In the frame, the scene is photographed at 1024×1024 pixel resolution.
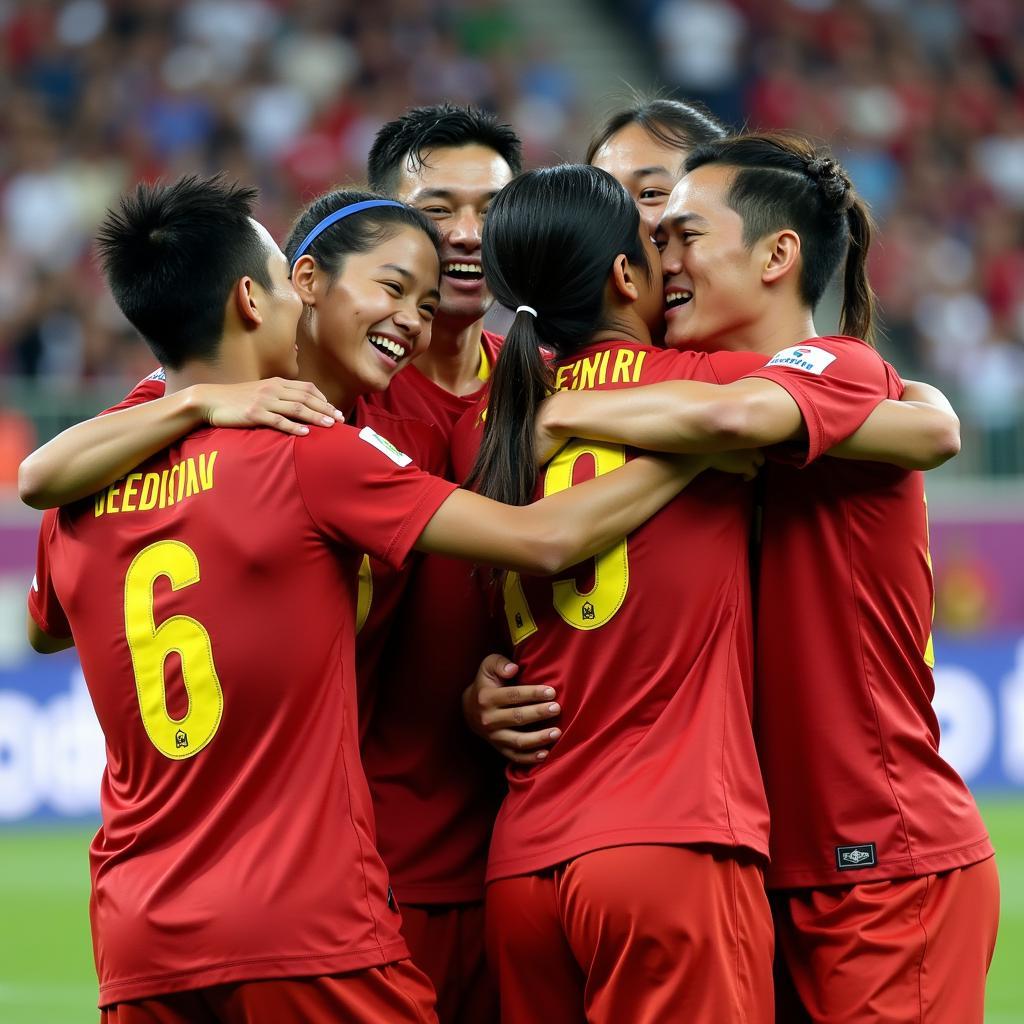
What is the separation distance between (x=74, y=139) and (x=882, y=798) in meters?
11.6

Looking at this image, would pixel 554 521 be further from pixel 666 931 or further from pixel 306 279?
pixel 306 279

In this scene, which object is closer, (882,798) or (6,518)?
(882,798)

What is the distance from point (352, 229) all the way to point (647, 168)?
2.78 feet

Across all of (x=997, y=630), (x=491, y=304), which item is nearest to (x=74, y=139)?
(x=997, y=630)

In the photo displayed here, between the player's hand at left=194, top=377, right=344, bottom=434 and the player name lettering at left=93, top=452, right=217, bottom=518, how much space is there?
0.28ft

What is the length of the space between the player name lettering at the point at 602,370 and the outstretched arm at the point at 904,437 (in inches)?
16.1

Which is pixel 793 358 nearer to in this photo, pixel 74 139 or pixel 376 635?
pixel 376 635

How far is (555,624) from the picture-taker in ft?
10.9

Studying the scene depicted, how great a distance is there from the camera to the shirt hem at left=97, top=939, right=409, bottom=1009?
300 centimetres

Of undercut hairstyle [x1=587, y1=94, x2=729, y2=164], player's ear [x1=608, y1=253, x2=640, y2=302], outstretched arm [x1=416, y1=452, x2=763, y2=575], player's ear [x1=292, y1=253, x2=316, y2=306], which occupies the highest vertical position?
undercut hairstyle [x1=587, y1=94, x2=729, y2=164]

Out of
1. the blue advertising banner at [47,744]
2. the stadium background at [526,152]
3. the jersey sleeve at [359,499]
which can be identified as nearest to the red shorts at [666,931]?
the jersey sleeve at [359,499]

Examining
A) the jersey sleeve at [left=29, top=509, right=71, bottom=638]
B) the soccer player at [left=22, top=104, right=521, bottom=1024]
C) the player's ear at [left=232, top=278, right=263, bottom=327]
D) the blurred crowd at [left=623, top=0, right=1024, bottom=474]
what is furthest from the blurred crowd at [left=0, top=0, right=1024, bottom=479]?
the player's ear at [left=232, top=278, right=263, bottom=327]

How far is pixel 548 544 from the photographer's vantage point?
10.4 feet

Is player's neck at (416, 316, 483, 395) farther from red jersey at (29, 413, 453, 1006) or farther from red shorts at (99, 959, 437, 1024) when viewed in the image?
red shorts at (99, 959, 437, 1024)
